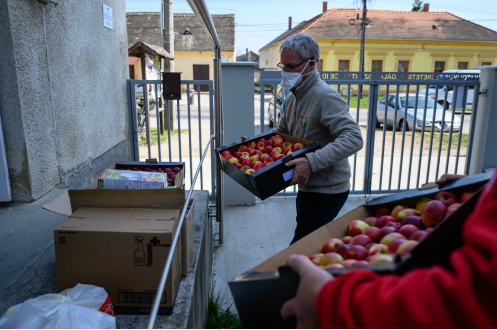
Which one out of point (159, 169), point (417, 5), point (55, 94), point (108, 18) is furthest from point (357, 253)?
point (417, 5)

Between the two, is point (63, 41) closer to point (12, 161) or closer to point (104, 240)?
point (12, 161)

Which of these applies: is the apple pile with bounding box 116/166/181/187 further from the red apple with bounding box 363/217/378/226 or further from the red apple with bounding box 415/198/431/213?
the red apple with bounding box 415/198/431/213

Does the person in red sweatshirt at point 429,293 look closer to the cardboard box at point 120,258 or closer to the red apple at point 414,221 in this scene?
the red apple at point 414,221

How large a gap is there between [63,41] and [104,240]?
2272 mm

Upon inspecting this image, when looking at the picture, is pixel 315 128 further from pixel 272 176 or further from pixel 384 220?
pixel 384 220

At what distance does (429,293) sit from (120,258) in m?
1.30

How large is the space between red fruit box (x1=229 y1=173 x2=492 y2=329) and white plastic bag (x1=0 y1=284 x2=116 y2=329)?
636 mm

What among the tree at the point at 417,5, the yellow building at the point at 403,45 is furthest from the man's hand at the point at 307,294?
the tree at the point at 417,5

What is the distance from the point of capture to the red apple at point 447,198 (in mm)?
1343

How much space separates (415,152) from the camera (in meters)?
9.01

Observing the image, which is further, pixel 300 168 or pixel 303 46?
pixel 303 46

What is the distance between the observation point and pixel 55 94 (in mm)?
2961

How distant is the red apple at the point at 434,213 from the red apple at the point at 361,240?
213mm

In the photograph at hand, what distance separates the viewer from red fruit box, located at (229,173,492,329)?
0.94m
